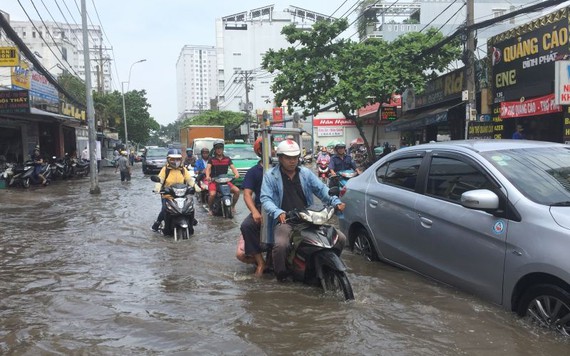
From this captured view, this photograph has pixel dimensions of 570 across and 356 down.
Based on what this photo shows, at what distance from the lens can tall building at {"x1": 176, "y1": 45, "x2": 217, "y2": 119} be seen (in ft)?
407

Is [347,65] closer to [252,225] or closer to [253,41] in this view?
[252,225]

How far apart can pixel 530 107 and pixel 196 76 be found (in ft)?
391

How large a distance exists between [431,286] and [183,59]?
426 feet

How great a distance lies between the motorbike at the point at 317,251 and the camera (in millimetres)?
4309

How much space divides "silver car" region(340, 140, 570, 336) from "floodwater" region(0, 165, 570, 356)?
237 mm

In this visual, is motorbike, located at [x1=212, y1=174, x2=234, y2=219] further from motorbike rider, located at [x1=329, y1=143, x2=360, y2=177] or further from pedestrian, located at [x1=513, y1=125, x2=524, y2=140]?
pedestrian, located at [x1=513, y1=125, x2=524, y2=140]

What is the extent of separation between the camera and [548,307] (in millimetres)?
3314

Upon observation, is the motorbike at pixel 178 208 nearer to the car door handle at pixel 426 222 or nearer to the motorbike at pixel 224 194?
the motorbike at pixel 224 194

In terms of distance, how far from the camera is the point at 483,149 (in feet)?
14.3

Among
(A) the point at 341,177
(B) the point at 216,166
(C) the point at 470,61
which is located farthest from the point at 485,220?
(C) the point at 470,61

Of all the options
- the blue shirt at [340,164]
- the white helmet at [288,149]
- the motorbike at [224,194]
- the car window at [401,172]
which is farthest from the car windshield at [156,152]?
the white helmet at [288,149]

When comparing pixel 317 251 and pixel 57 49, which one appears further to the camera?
pixel 57 49

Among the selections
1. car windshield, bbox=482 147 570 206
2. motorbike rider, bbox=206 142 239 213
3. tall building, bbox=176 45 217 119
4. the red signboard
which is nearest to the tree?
the red signboard

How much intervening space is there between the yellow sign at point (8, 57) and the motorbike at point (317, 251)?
39.2 ft
